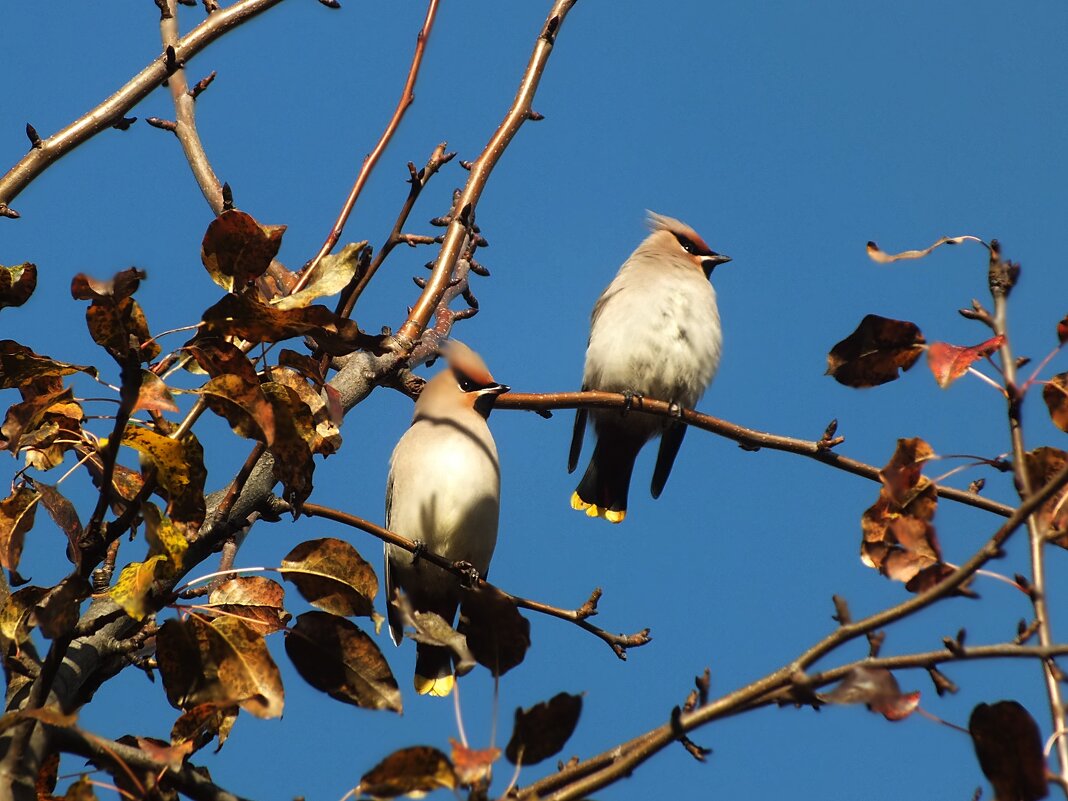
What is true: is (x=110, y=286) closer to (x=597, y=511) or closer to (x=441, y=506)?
(x=441, y=506)

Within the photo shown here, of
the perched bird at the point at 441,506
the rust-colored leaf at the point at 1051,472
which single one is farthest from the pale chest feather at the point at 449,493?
the rust-colored leaf at the point at 1051,472

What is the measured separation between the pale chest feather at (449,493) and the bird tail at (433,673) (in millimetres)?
328

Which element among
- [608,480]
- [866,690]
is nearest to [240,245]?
[866,690]

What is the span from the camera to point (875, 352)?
267cm

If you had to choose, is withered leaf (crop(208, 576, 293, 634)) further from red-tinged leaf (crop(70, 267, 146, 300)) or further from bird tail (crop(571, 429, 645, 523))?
bird tail (crop(571, 429, 645, 523))

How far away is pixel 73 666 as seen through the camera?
2.58 m

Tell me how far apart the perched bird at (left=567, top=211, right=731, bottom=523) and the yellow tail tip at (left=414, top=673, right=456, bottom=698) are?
179 cm

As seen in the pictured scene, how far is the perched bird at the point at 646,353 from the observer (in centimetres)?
636

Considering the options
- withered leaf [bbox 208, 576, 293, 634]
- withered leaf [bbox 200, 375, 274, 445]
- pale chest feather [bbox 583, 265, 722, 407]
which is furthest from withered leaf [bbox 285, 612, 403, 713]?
pale chest feather [bbox 583, 265, 722, 407]

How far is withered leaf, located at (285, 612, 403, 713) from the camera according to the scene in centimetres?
241

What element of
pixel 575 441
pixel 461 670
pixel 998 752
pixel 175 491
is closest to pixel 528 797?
pixel 461 670

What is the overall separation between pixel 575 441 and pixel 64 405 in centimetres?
466

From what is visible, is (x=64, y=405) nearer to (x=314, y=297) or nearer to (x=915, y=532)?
(x=314, y=297)

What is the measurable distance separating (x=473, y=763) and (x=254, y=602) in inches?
29.8
